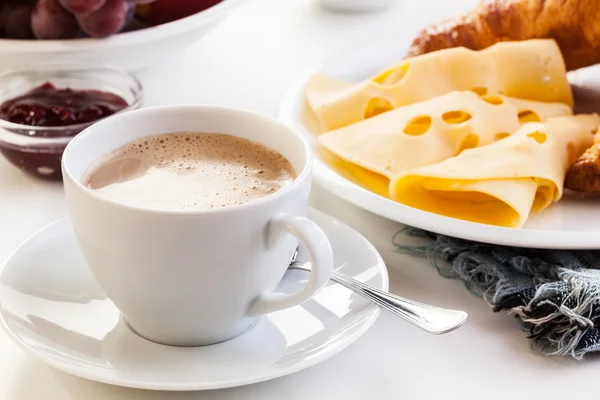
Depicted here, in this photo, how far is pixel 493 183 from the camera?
42.8 inches

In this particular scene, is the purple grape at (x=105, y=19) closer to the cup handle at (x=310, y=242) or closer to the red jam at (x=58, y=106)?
the red jam at (x=58, y=106)

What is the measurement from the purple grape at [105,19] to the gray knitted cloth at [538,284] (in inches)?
25.6

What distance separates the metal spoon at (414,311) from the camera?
83 cm

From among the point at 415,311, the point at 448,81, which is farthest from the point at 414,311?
the point at 448,81

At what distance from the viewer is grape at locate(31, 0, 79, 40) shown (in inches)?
A: 54.7

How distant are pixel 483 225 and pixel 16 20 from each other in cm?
91

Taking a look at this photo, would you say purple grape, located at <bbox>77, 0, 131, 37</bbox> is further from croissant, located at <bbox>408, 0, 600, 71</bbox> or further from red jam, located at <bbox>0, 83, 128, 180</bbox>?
croissant, located at <bbox>408, 0, 600, 71</bbox>

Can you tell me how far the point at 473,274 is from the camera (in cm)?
100

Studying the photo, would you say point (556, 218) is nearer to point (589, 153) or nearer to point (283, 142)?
point (589, 153)

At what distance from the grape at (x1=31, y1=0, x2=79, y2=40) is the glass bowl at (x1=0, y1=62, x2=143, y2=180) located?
8cm

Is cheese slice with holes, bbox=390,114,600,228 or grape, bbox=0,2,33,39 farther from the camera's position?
grape, bbox=0,2,33,39

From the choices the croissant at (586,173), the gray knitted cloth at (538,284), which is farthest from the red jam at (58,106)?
the croissant at (586,173)

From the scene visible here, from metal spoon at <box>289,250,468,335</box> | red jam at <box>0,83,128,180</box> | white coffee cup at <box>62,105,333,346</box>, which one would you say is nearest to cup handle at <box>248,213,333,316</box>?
white coffee cup at <box>62,105,333,346</box>

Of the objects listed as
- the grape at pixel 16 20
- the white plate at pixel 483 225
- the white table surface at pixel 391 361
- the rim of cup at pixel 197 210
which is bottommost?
the white table surface at pixel 391 361
